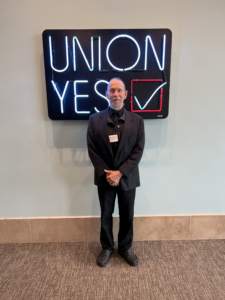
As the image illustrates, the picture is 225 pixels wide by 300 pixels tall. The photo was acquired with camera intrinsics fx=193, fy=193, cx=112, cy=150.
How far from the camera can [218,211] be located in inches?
87.4

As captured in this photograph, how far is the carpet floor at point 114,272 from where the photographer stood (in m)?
1.58

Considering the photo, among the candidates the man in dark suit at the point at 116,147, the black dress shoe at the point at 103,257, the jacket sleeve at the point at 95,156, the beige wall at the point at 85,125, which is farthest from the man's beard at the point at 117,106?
the black dress shoe at the point at 103,257

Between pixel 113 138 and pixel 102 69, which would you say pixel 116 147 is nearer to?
pixel 113 138

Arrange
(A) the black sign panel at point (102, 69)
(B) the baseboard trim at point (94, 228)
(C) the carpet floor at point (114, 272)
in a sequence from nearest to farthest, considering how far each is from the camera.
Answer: (C) the carpet floor at point (114, 272), (A) the black sign panel at point (102, 69), (B) the baseboard trim at point (94, 228)

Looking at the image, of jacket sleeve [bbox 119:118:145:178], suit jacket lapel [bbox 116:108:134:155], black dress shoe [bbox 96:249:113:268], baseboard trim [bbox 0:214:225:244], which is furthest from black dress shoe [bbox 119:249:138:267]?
suit jacket lapel [bbox 116:108:134:155]

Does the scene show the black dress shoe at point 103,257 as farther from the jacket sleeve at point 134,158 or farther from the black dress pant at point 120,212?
the jacket sleeve at point 134,158

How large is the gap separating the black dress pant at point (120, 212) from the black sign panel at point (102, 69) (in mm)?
774

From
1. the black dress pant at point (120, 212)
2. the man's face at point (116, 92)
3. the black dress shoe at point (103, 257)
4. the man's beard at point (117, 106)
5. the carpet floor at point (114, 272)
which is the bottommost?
the carpet floor at point (114, 272)

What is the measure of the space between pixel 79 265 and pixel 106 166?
1.02m

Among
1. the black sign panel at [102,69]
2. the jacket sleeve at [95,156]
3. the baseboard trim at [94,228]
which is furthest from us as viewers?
the baseboard trim at [94,228]

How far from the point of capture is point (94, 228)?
7.16ft

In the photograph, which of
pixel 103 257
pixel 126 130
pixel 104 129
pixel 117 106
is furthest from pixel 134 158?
pixel 103 257

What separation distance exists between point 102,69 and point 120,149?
81cm

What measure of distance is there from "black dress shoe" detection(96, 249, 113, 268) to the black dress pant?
1.5 inches
